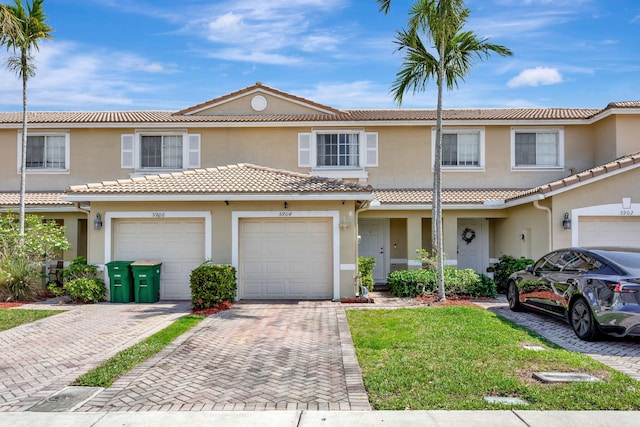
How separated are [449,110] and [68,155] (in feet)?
46.3

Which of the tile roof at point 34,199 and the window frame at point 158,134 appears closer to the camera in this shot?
the tile roof at point 34,199

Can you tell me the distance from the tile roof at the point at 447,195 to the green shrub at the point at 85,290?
8.60 metres

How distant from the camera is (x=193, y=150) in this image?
17609 mm

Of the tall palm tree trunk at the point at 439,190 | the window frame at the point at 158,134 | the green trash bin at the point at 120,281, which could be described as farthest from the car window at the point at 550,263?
the window frame at the point at 158,134

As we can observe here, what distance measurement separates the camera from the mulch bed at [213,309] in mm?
10953

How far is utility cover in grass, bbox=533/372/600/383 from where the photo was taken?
5871 mm

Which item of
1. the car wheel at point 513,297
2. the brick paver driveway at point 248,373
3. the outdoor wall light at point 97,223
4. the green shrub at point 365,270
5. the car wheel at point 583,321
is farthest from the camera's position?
the green shrub at point 365,270

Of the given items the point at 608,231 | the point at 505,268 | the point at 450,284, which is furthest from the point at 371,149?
the point at 608,231

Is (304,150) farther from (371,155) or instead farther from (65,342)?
(65,342)

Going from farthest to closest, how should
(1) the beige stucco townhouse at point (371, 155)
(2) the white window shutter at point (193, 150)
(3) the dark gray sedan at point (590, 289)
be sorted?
(2) the white window shutter at point (193, 150) → (1) the beige stucco townhouse at point (371, 155) → (3) the dark gray sedan at point (590, 289)

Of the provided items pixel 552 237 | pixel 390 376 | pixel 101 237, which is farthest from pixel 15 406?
pixel 552 237

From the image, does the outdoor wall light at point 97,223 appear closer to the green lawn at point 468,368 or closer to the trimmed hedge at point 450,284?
the green lawn at point 468,368

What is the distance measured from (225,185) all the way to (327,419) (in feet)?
29.6

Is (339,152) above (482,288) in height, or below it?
above
